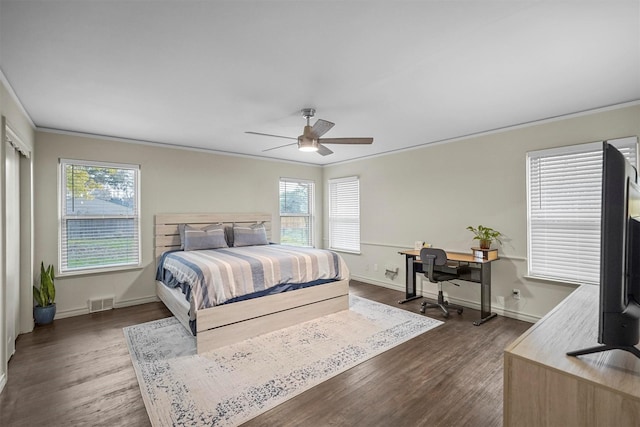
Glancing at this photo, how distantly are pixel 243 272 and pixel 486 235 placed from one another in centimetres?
303

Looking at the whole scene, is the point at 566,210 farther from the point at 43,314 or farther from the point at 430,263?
the point at 43,314

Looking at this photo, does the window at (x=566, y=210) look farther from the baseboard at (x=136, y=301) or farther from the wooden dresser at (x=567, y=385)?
the baseboard at (x=136, y=301)

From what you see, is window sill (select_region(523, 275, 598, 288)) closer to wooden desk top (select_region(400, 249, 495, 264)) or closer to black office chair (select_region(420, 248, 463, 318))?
wooden desk top (select_region(400, 249, 495, 264))

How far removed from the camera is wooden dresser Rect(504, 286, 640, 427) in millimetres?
933

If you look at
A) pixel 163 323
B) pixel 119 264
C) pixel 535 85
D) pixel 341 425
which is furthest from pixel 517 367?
pixel 119 264

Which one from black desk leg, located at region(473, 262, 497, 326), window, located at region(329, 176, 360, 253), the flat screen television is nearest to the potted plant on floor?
window, located at region(329, 176, 360, 253)

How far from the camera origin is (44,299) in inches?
142

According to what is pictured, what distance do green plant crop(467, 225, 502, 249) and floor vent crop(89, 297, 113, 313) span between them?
502 centimetres

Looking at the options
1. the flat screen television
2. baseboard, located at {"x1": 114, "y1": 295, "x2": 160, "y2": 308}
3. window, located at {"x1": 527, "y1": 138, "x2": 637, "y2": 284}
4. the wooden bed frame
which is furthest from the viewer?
baseboard, located at {"x1": 114, "y1": 295, "x2": 160, "y2": 308}

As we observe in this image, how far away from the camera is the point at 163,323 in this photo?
3.59 m

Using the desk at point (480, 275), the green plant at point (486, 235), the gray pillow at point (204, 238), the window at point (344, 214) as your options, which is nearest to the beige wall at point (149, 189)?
the gray pillow at point (204, 238)

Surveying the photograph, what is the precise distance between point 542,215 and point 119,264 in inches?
220

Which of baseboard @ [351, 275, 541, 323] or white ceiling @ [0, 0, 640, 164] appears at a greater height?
white ceiling @ [0, 0, 640, 164]

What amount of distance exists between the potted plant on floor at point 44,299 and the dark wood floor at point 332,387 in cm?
27
